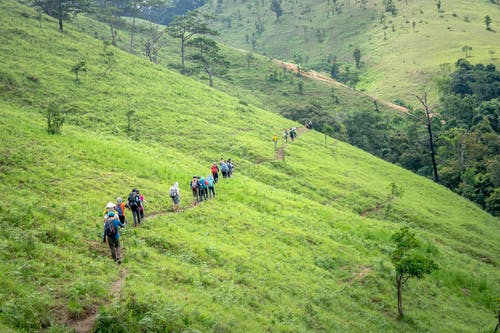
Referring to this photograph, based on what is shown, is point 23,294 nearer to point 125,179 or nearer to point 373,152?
point 125,179

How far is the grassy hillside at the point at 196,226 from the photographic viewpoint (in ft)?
49.5

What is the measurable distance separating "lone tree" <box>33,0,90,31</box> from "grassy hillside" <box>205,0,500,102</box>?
225 feet

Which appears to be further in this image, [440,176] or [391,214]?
[440,176]

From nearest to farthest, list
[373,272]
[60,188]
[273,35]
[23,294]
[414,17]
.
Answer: [23,294]
[60,188]
[373,272]
[414,17]
[273,35]

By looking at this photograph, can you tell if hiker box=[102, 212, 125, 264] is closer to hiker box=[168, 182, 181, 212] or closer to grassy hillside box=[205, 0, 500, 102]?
hiker box=[168, 182, 181, 212]

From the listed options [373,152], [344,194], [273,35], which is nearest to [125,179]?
[344,194]

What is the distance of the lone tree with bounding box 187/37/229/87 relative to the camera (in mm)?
80688

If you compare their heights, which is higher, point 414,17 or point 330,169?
point 414,17

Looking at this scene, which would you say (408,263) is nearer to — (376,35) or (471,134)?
(471,134)

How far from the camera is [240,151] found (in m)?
43.4

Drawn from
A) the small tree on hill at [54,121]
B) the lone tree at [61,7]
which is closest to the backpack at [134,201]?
the small tree on hill at [54,121]

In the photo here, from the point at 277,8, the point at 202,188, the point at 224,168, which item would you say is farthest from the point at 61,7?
the point at 277,8

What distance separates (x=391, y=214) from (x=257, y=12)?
475 ft

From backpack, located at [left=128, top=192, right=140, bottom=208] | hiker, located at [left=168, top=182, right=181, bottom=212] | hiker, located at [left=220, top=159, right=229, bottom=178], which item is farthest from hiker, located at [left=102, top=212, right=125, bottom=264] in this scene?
hiker, located at [left=220, top=159, right=229, bottom=178]
